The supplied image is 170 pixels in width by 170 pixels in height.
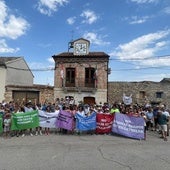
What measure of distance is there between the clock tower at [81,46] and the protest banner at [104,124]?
16.9 m

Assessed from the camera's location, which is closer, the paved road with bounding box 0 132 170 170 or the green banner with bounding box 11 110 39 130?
the paved road with bounding box 0 132 170 170

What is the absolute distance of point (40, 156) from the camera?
9.77m

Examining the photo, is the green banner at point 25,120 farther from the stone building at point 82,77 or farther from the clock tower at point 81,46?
the clock tower at point 81,46

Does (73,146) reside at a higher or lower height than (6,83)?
lower

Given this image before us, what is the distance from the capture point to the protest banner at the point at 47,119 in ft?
51.9

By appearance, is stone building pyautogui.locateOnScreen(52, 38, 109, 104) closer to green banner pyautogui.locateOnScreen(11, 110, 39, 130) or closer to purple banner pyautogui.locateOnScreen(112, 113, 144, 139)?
purple banner pyautogui.locateOnScreen(112, 113, 144, 139)

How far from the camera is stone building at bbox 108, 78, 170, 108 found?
3825 centimetres

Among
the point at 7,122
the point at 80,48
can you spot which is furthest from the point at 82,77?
the point at 7,122

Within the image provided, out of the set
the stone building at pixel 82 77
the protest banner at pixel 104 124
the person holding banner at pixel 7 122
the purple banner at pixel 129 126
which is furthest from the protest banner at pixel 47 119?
the stone building at pixel 82 77

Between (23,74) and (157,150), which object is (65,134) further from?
(23,74)

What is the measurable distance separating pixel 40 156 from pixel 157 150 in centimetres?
469

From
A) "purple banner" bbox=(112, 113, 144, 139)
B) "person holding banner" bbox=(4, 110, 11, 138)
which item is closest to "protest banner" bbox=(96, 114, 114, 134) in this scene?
"purple banner" bbox=(112, 113, 144, 139)

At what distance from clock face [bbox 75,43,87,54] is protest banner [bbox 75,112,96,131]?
55.8 feet

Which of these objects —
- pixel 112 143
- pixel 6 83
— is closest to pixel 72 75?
pixel 6 83
